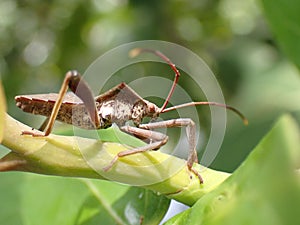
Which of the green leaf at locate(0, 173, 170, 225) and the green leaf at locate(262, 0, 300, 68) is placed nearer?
the green leaf at locate(262, 0, 300, 68)

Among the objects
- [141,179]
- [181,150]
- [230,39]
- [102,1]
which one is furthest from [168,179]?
[102,1]

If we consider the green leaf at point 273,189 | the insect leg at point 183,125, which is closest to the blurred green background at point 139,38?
the insect leg at point 183,125

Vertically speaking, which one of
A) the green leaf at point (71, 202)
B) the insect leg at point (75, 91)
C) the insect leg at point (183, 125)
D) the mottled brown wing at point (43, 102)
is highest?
the insect leg at point (75, 91)

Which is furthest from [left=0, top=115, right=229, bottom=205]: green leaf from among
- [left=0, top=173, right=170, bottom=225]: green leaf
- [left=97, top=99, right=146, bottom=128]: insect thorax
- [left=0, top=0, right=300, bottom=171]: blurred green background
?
[left=0, top=0, right=300, bottom=171]: blurred green background

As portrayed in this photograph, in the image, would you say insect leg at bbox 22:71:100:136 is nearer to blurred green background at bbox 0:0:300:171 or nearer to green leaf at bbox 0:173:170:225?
green leaf at bbox 0:173:170:225

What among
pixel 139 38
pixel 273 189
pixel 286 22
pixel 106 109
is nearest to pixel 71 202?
pixel 106 109

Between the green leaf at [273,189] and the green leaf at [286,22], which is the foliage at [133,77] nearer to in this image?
the green leaf at [286,22]
